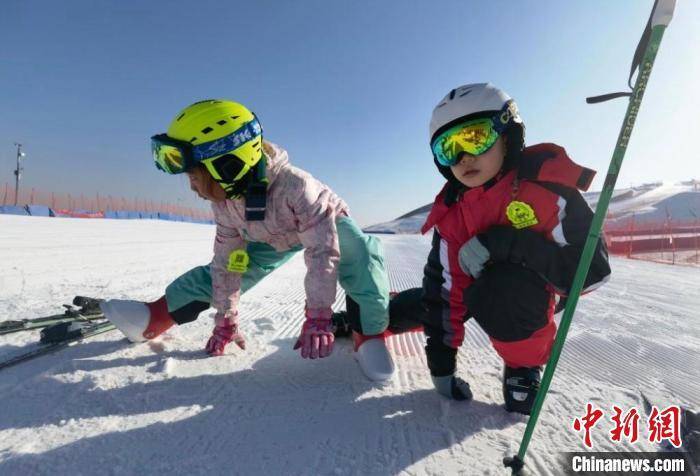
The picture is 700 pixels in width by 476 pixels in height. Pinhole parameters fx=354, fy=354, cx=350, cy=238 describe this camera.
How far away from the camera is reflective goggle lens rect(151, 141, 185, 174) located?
147cm

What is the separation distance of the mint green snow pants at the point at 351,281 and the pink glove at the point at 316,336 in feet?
0.82

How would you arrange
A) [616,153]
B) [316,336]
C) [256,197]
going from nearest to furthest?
[616,153]
[316,336]
[256,197]

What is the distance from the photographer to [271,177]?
171 centimetres

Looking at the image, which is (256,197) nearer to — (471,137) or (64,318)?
(471,137)

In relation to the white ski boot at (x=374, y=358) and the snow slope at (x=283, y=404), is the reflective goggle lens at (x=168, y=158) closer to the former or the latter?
the snow slope at (x=283, y=404)

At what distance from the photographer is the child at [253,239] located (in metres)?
1.50

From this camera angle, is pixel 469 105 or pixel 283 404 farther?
pixel 469 105

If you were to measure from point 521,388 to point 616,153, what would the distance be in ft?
2.74

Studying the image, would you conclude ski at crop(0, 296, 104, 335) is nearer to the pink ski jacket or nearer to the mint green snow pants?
the mint green snow pants

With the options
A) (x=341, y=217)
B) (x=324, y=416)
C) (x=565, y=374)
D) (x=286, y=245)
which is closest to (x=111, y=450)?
(x=324, y=416)

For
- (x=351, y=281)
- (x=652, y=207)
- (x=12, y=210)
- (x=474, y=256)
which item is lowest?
(x=351, y=281)

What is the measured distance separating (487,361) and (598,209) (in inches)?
42.7

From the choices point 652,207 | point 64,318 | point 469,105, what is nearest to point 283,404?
point 469,105

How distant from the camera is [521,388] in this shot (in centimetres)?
125
